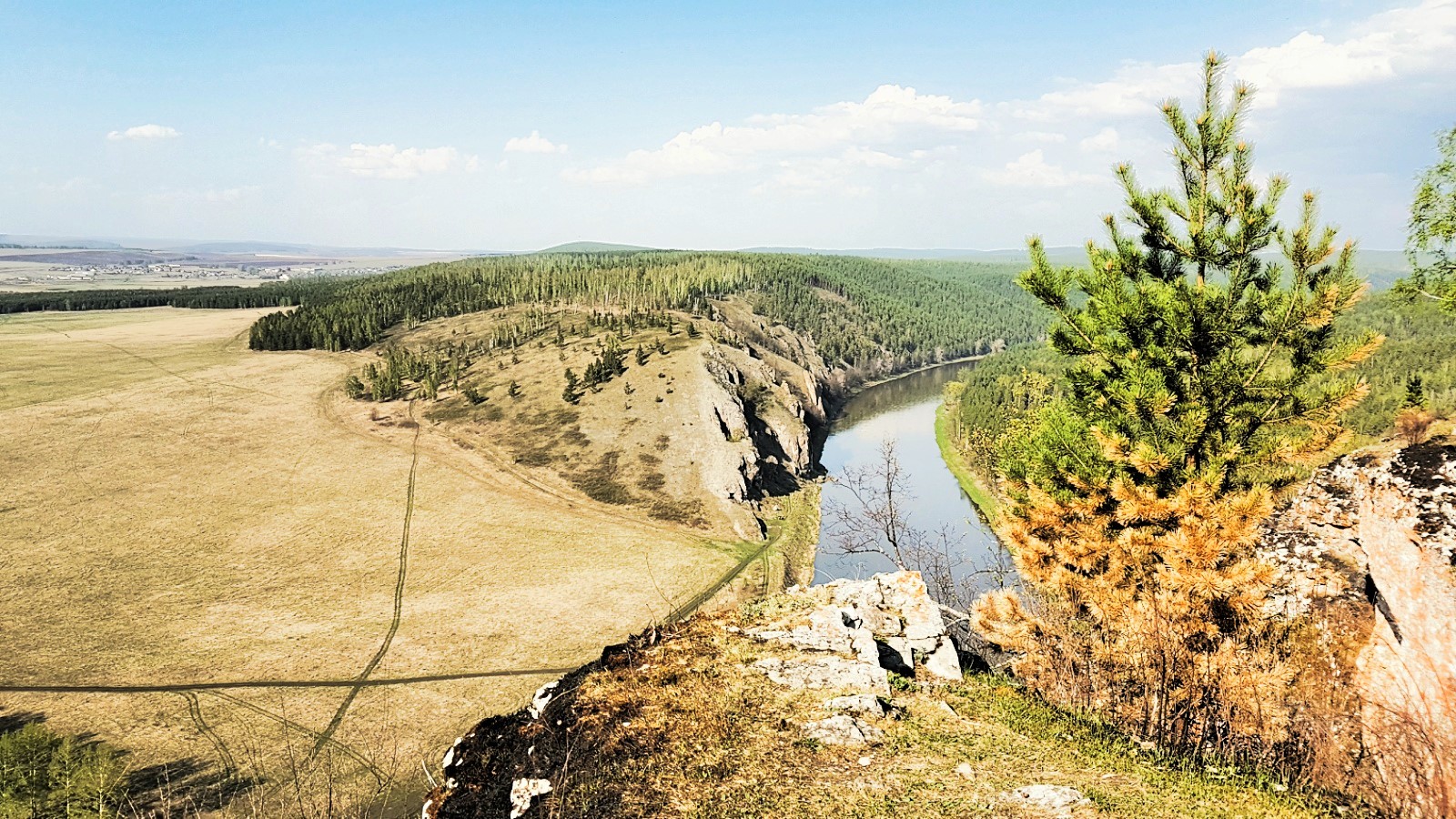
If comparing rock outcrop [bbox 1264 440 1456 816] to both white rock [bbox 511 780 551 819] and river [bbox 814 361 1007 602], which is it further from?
river [bbox 814 361 1007 602]

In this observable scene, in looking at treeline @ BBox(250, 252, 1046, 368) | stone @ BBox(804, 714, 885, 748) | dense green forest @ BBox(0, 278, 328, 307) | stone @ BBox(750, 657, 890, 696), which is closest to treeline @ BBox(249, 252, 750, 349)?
treeline @ BBox(250, 252, 1046, 368)

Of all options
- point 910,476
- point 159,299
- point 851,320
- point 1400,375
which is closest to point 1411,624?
point 910,476

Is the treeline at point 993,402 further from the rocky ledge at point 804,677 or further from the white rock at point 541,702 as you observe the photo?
the white rock at point 541,702

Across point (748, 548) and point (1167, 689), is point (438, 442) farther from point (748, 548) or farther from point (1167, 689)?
point (1167, 689)

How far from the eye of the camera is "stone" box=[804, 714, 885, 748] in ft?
34.0

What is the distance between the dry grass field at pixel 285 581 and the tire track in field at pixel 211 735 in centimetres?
13

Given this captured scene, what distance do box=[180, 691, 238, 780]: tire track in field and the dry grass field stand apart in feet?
0.41

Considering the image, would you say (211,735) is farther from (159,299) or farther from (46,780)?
(159,299)

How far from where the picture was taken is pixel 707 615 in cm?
1513

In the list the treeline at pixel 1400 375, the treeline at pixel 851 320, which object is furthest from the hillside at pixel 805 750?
the treeline at pixel 851 320

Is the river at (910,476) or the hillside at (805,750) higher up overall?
the hillside at (805,750)

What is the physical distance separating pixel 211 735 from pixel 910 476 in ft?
195

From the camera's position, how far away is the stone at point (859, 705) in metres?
11.2

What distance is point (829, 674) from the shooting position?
12219 mm
